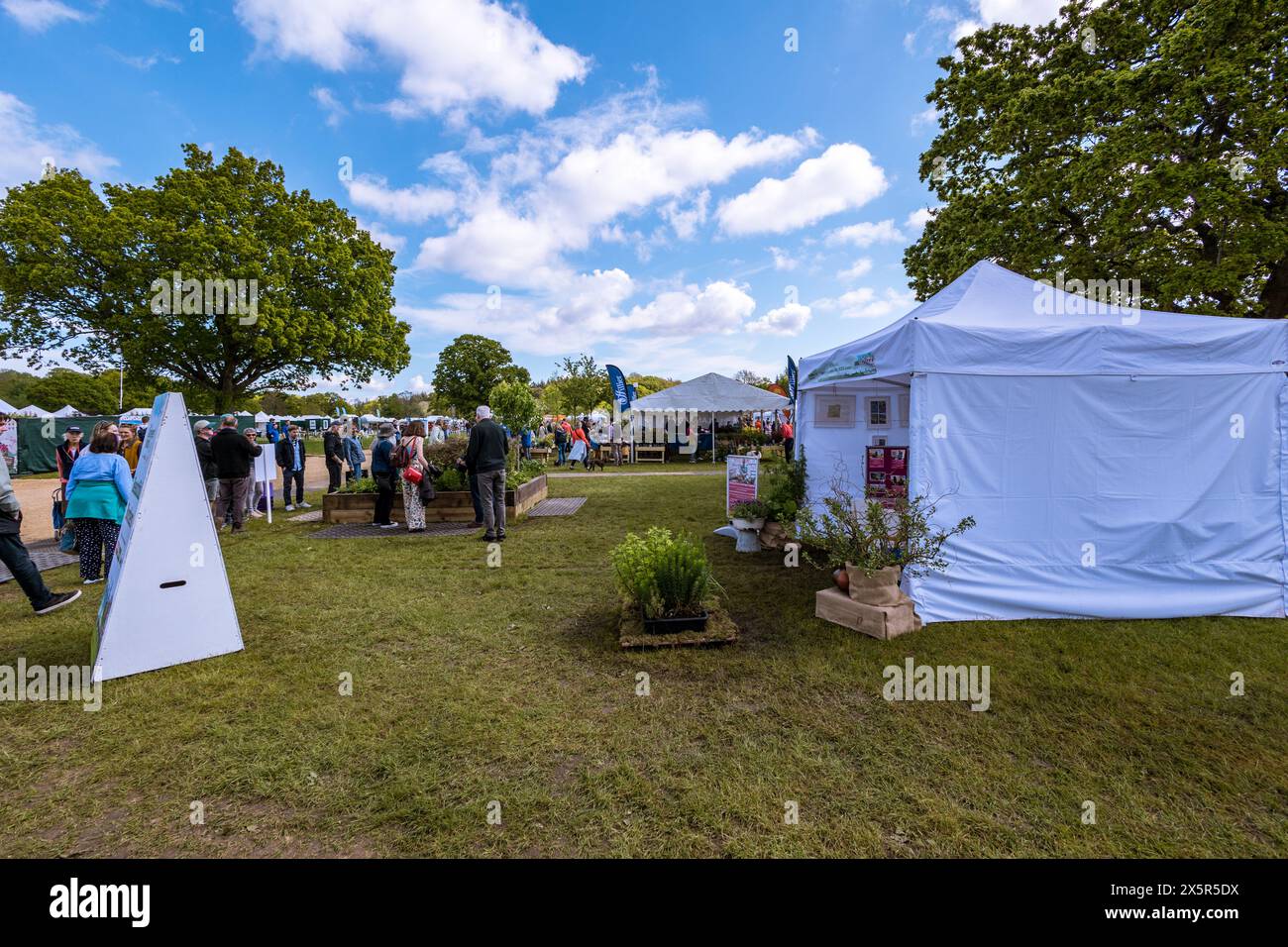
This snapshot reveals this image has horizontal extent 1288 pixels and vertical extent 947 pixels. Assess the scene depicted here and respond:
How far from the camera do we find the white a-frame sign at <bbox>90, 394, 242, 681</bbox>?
12.8 feet

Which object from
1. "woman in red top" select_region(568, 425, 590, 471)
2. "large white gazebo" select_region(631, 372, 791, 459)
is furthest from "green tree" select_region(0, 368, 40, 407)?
"large white gazebo" select_region(631, 372, 791, 459)

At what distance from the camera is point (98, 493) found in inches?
220

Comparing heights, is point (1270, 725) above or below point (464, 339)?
below

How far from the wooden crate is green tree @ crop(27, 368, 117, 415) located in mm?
58632

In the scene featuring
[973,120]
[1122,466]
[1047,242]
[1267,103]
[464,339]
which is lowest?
[1122,466]

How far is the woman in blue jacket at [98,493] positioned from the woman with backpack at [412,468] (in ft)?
11.9

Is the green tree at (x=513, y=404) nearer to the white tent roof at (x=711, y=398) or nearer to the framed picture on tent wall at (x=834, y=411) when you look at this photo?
the white tent roof at (x=711, y=398)

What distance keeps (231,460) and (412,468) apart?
8.93ft

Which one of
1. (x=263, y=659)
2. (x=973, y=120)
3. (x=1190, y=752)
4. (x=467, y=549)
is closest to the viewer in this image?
(x=1190, y=752)

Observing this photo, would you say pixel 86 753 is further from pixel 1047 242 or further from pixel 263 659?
pixel 1047 242

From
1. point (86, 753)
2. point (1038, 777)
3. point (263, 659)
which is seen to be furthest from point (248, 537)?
point (1038, 777)

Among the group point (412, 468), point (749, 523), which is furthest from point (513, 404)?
point (749, 523)

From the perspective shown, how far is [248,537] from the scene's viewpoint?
874cm

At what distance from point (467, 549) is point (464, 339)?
61.4 m
